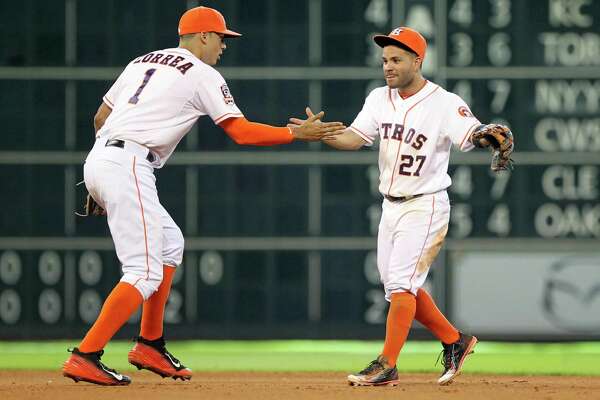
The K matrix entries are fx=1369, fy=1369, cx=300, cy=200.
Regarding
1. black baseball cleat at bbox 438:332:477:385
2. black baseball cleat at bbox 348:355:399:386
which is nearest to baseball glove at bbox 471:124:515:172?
black baseball cleat at bbox 438:332:477:385

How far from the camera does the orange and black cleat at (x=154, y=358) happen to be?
656 cm

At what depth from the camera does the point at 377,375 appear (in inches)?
254

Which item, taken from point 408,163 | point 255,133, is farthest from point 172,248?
point 408,163

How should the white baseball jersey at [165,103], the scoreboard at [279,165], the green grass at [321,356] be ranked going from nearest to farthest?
the white baseball jersey at [165,103], the green grass at [321,356], the scoreboard at [279,165]

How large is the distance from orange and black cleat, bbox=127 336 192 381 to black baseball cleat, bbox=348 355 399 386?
Answer: 0.87m

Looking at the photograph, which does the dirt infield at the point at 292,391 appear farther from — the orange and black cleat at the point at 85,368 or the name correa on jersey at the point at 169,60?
the name correa on jersey at the point at 169,60

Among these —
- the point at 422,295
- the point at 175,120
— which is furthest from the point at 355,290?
the point at 175,120

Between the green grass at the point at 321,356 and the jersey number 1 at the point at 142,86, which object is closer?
the jersey number 1 at the point at 142,86

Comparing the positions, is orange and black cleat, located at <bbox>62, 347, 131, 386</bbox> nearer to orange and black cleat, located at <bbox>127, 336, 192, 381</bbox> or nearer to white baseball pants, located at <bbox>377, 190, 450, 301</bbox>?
orange and black cleat, located at <bbox>127, 336, 192, 381</bbox>

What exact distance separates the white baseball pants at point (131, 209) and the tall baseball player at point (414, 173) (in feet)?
2.80

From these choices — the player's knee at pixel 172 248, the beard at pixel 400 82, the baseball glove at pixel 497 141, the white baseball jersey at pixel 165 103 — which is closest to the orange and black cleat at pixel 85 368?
the player's knee at pixel 172 248

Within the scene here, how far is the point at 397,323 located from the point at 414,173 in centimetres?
74

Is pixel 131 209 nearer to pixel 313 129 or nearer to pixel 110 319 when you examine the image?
pixel 110 319

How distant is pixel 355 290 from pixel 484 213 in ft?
3.47
